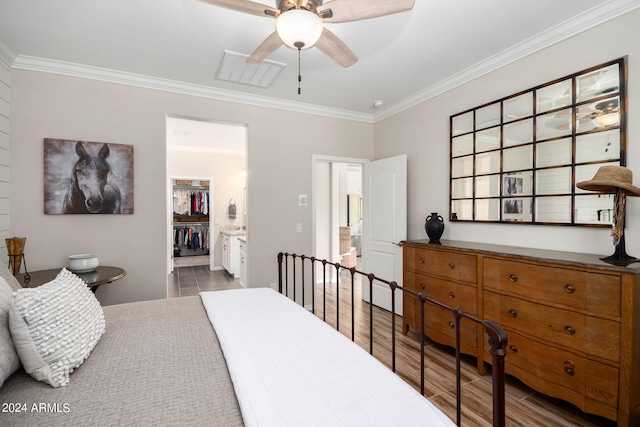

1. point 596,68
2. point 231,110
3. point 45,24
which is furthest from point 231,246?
point 596,68

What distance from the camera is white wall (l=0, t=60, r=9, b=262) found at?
2.53 metres

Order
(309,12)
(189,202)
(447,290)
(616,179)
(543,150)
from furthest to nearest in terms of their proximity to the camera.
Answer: (189,202) → (447,290) → (543,150) → (616,179) → (309,12)

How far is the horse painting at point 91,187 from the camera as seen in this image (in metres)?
2.86

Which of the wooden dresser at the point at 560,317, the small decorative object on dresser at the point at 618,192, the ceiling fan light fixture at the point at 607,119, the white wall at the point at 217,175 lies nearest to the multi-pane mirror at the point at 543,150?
the ceiling fan light fixture at the point at 607,119

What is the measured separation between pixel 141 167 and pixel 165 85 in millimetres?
907

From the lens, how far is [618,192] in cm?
183

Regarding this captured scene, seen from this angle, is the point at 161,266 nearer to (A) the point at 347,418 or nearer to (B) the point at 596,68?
(A) the point at 347,418

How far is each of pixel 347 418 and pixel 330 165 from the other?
4830 millimetres

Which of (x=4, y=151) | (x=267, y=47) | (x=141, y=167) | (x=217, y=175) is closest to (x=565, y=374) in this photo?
(x=267, y=47)

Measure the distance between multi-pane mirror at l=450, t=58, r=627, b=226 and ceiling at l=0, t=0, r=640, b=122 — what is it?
0.41 m

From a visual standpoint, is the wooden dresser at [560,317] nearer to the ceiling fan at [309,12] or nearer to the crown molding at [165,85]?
the ceiling fan at [309,12]

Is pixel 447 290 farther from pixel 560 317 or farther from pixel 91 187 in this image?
pixel 91 187

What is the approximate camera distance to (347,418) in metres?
0.86

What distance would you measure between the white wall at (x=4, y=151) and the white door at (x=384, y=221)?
3.74m
